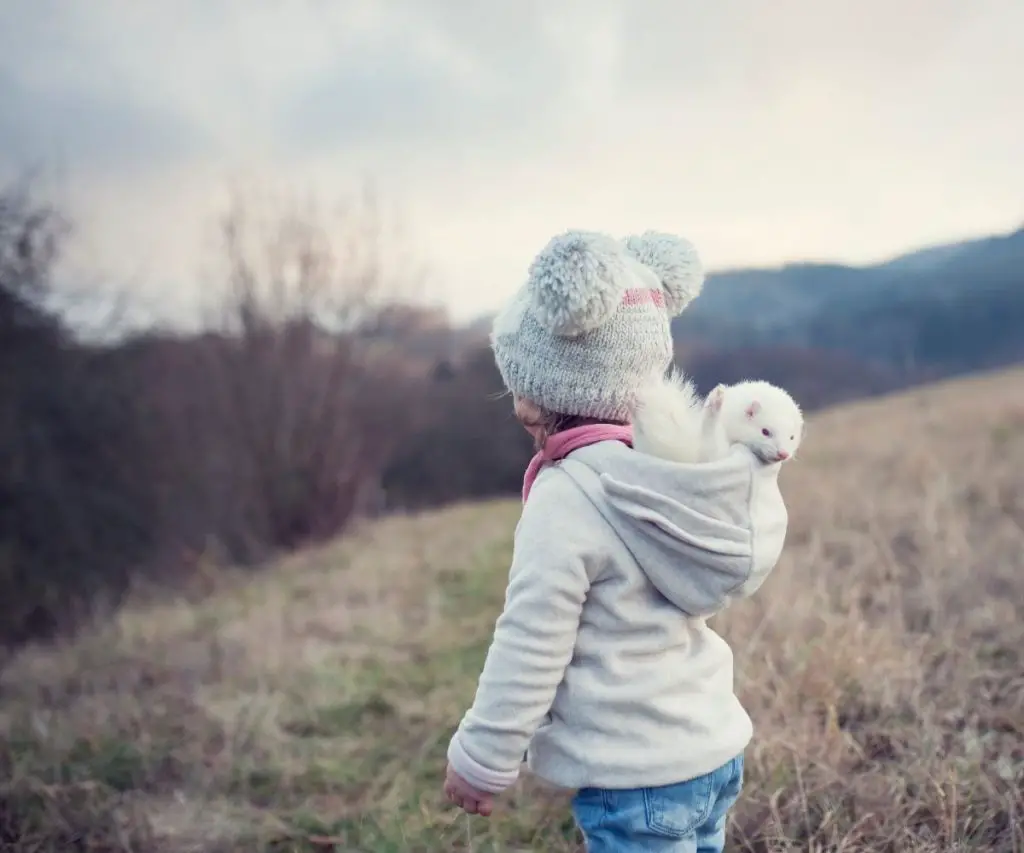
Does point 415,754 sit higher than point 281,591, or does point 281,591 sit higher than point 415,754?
point 415,754

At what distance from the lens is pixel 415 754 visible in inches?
122

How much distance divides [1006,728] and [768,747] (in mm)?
705

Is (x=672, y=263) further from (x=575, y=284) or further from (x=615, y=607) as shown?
(x=615, y=607)

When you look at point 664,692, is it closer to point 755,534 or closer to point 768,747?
point 755,534

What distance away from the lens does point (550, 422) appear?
1582 mm

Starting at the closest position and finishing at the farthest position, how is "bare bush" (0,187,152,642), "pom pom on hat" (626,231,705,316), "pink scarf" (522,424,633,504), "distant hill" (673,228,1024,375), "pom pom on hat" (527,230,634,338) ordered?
"pom pom on hat" (527,230,634,338) < "pink scarf" (522,424,633,504) < "pom pom on hat" (626,231,705,316) < "distant hill" (673,228,1024,375) < "bare bush" (0,187,152,642)

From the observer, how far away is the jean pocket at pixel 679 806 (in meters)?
1.43

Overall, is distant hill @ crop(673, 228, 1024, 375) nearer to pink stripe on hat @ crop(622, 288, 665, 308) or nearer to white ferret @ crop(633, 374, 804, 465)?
pink stripe on hat @ crop(622, 288, 665, 308)

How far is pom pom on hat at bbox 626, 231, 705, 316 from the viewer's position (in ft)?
5.29

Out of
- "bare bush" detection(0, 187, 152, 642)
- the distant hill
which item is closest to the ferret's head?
the distant hill

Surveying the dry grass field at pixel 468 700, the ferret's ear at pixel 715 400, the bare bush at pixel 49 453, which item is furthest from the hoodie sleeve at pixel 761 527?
the bare bush at pixel 49 453

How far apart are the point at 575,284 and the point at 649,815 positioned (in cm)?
86

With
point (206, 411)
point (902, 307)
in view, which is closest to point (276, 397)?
point (206, 411)

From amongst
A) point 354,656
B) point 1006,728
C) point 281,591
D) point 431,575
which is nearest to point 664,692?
point 1006,728
